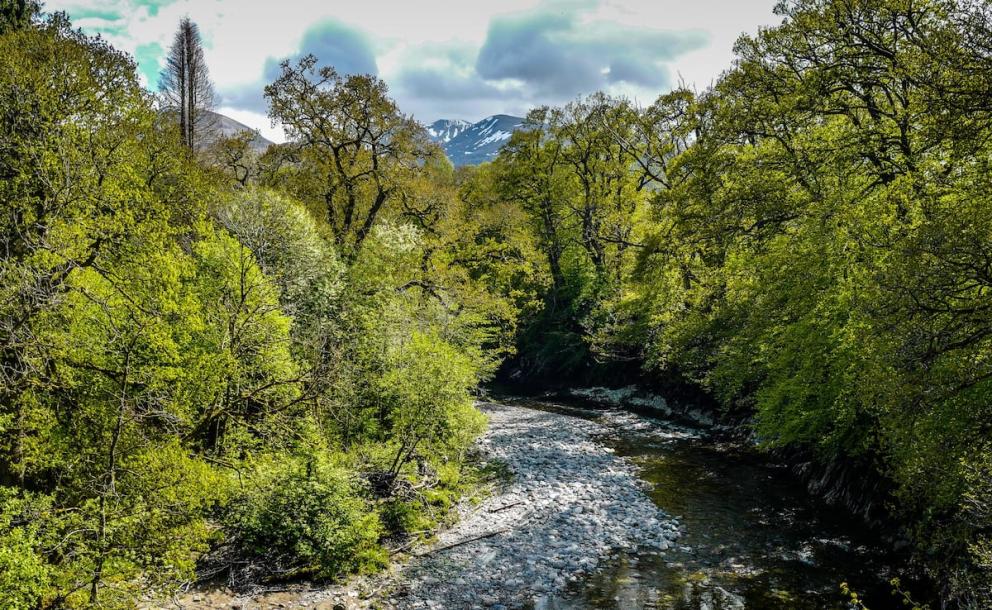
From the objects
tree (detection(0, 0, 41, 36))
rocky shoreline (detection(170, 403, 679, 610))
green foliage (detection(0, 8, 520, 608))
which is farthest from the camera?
tree (detection(0, 0, 41, 36))

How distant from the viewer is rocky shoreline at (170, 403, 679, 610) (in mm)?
11148

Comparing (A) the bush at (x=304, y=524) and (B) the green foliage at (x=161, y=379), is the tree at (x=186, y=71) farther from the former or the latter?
(A) the bush at (x=304, y=524)

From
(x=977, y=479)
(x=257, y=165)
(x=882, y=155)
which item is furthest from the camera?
(x=257, y=165)

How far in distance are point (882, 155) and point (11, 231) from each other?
69.9 feet

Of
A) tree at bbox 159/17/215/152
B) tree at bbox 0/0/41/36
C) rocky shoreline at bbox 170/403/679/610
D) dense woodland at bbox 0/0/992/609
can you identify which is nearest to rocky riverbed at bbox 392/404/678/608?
rocky shoreline at bbox 170/403/679/610

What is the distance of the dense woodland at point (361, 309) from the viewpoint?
8977 mm

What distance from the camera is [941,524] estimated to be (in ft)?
32.9

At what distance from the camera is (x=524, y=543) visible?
14.2m

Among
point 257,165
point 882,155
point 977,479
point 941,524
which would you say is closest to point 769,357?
point 882,155

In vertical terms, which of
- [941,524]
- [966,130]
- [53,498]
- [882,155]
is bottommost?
[53,498]

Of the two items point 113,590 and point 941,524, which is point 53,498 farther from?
point 941,524

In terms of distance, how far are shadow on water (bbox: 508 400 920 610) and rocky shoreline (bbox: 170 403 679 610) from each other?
0.62m

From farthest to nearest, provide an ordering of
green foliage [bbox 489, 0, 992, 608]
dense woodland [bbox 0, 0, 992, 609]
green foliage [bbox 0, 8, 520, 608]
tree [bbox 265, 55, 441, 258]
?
tree [bbox 265, 55, 441, 258], green foliage [bbox 0, 8, 520, 608], dense woodland [bbox 0, 0, 992, 609], green foliage [bbox 489, 0, 992, 608]

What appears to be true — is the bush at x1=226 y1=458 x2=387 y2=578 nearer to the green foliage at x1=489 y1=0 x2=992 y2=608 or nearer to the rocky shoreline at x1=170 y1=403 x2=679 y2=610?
the rocky shoreline at x1=170 y1=403 x2=679 y2=610
